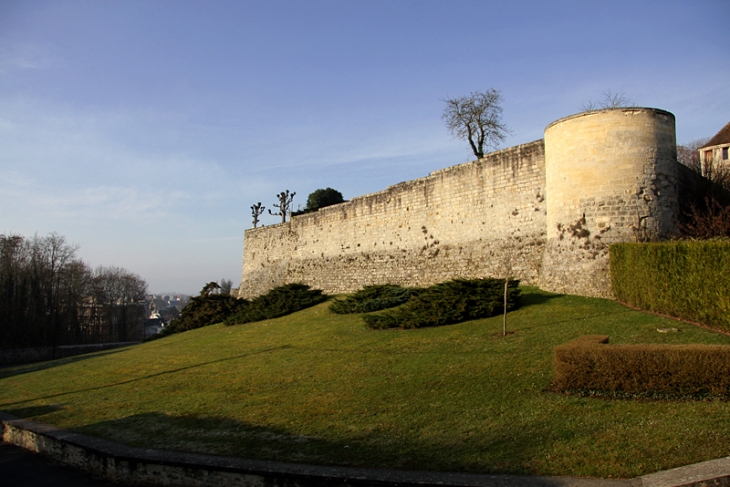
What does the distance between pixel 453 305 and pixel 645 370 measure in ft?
23.9

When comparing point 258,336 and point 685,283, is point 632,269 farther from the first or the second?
point 258,336

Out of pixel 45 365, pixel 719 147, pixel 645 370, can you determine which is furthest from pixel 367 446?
pixel 719 147

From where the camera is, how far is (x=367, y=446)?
Answer: 258 inches

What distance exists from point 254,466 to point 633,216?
460 inches

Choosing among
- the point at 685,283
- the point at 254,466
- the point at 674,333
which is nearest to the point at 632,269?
the point at 685,283

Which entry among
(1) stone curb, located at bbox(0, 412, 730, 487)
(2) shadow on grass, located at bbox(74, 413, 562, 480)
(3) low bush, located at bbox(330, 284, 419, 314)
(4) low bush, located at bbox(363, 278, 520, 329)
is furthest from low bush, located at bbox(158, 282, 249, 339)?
(2) shadow on grass, located at bbox(74, 413, 562, 480)

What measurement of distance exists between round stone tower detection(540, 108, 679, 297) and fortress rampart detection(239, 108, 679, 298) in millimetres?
27

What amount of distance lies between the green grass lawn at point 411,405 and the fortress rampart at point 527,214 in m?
2.00

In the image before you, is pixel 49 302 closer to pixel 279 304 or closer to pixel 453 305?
pixel 279 304

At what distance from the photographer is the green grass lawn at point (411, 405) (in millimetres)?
5797

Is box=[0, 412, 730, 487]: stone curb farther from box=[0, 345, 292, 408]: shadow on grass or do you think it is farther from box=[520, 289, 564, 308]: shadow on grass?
box=[520, 289, 564, 308]: shadow on grass

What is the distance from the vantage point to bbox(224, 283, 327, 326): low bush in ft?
77.7

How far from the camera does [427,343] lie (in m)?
12.3

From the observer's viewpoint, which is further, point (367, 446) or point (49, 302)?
point (49, 302)
